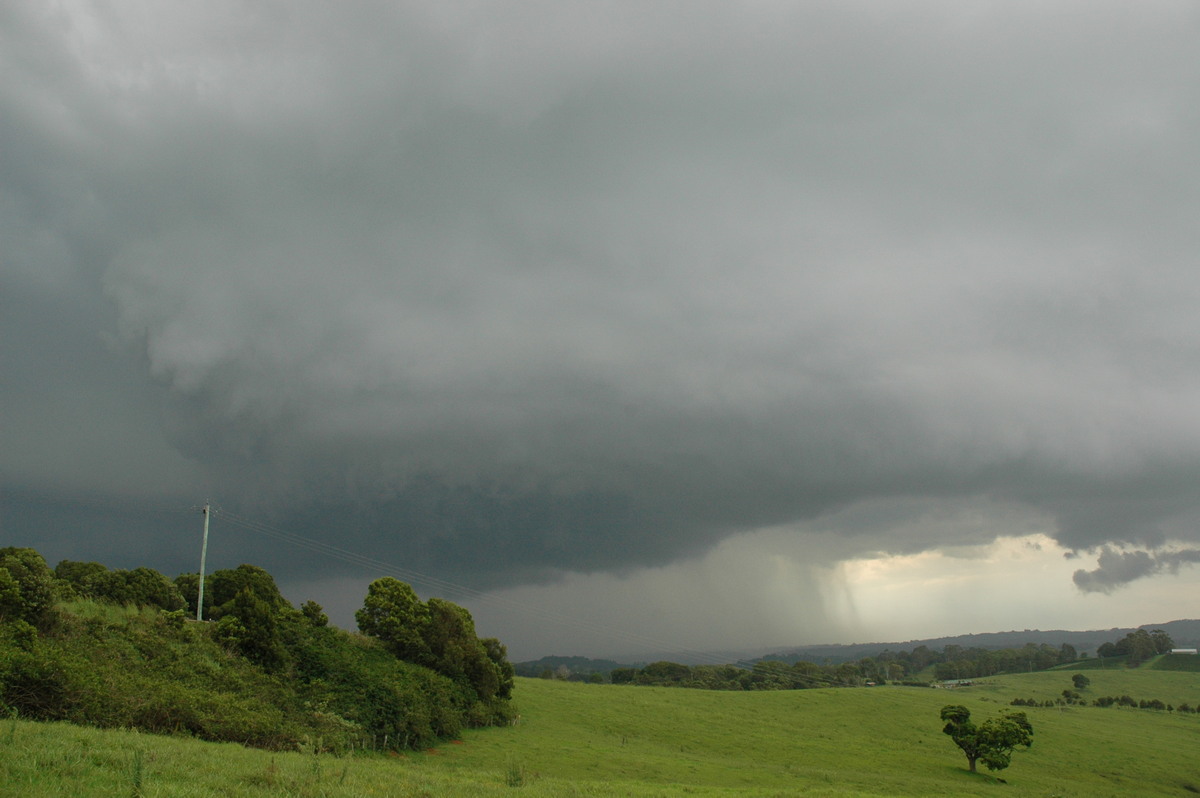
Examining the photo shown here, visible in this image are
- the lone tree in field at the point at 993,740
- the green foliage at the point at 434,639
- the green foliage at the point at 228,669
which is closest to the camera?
the green foliage at the point at 228,669

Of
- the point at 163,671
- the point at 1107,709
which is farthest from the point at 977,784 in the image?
the point at 1107,709

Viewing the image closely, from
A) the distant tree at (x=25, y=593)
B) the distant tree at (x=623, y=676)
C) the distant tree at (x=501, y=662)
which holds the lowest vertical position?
the distant tree at (x=623, y=676)

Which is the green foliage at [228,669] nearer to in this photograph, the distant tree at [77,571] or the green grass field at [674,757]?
the distant tree at [77,571]

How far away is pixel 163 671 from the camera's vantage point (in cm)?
4141

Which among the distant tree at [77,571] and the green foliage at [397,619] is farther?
the green foliage at [397,619]

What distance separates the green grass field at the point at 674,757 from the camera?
21094 millimetres

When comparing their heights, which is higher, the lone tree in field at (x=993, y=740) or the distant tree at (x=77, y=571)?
the distant tree at (x=77, y=571)

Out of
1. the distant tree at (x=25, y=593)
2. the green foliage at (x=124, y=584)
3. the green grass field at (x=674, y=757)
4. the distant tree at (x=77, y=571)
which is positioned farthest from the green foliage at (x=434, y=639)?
the distant tree at (x=25, y=593)

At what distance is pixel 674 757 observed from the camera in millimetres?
64562

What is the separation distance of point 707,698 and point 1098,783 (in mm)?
54572

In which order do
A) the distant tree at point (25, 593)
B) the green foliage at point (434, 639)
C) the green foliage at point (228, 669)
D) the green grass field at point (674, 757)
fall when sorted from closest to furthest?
the green grass field at point (674, 757) → the green foliage at point (228, 669) → the distant tree at point (25, 593) → the green foliage at point (434, 639)

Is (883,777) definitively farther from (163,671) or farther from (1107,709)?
(1107,709)

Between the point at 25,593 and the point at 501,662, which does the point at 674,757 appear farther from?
the point at 25,593

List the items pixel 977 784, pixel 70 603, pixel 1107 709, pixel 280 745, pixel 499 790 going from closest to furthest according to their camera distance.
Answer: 1. pixel 499 790
2. pixel 280 745
3. pixel 70 603
4. pixel 977 784
5. pixel 1107 709
